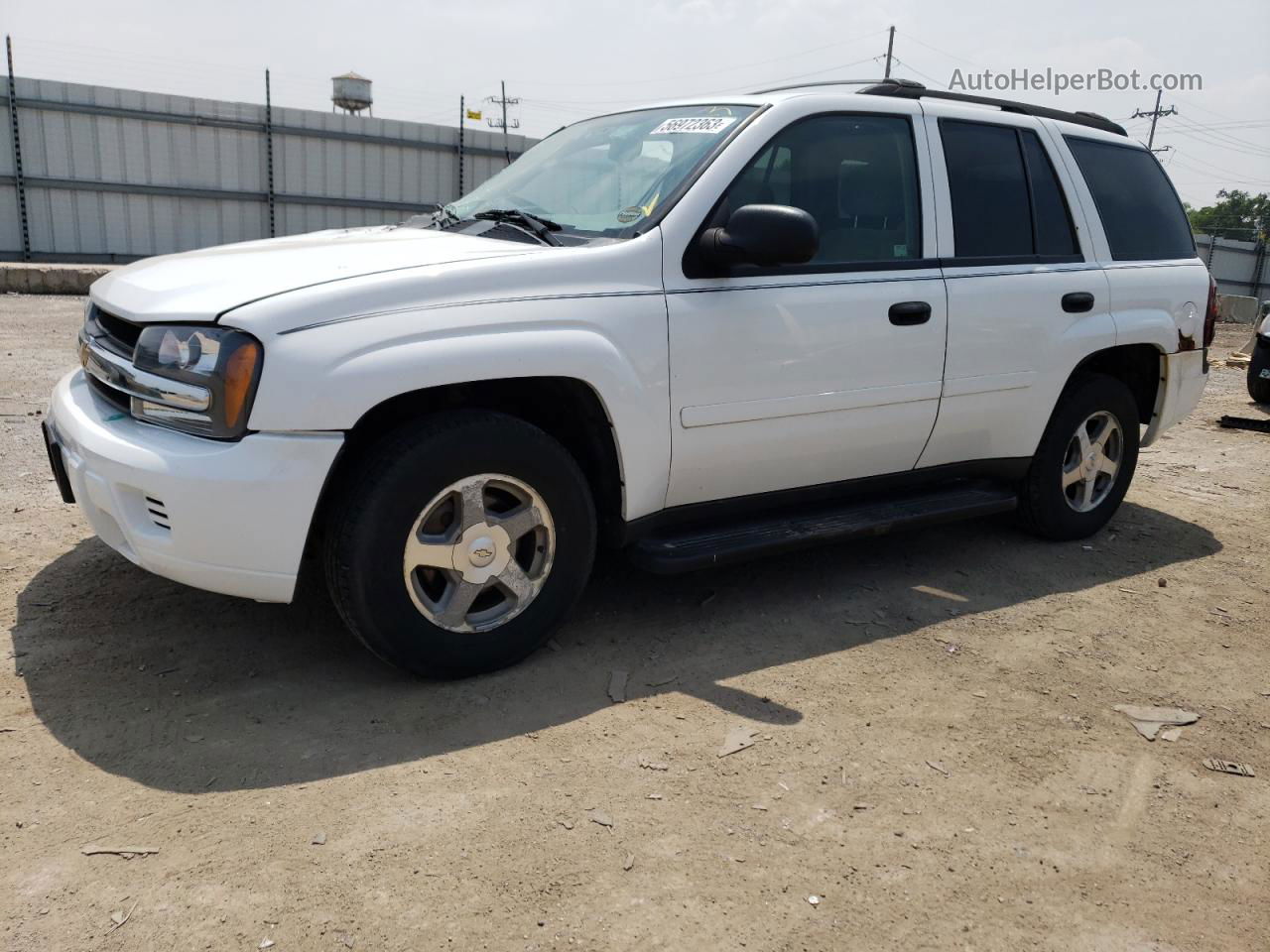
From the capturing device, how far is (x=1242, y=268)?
2900 centimetres

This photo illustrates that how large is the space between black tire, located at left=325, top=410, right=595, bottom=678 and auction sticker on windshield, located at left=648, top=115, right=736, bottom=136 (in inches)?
51.6

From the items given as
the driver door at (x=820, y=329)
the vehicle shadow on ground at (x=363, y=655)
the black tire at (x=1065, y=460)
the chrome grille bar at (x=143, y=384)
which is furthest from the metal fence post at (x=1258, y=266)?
the chrome grille bar at (x=143, y=384)

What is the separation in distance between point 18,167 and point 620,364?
51.4ft

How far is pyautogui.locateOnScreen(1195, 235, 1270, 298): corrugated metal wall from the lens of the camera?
2852 centimetres

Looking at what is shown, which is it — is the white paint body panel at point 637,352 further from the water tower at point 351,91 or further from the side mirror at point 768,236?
the water tower at point 351,91

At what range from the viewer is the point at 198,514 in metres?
2.73

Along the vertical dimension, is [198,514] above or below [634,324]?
below

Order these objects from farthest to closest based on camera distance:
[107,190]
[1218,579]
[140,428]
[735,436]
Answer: [107,190] < [1218,579] < [735,436] < [140,428]

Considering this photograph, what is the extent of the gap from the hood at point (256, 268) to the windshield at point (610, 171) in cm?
34

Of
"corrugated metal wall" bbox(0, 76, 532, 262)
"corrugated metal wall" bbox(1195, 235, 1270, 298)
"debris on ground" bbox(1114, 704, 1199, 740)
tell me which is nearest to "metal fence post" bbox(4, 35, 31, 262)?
"corrugated metal wall" bbox(0, 76, 532, 262)

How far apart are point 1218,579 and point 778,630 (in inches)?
89.4

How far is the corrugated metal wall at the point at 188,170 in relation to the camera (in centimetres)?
1555

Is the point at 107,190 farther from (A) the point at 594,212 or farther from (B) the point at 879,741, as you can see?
(B) the point at 879,741

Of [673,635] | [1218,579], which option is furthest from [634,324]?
[1218,579]
